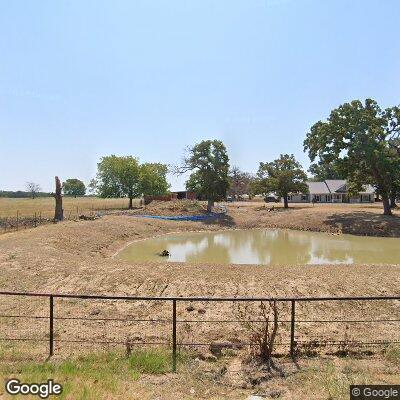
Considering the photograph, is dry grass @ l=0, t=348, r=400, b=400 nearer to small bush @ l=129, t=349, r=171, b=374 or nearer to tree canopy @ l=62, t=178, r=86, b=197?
small bush @ l=129, t=349, r=171, b=374

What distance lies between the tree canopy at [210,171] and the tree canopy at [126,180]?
12904 mm

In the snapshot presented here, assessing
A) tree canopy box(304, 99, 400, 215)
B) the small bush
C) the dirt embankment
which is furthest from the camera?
tree canopy box(304, 99, 400, 215)

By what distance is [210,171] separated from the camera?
4697cm

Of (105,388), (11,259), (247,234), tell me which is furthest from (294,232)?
(105,388)

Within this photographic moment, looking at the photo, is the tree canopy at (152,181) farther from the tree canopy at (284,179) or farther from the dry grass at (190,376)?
the dry grass at (190,376)

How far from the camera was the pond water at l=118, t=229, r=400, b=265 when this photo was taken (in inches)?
910

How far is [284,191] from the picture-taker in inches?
2158

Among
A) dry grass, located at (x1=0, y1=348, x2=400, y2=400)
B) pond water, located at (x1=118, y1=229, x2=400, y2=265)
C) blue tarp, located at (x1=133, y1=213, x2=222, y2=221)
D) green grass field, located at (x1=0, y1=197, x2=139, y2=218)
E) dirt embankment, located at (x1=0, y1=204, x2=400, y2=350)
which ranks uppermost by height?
green grass field, located at (x1=0, y1=197, x2=139, y2=218)

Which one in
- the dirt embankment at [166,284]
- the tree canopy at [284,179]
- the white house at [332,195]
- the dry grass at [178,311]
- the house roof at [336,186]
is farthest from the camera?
the house roof at [336,186]

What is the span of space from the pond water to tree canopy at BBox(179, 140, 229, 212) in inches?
415

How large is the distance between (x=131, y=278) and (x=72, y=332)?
17.5 ft

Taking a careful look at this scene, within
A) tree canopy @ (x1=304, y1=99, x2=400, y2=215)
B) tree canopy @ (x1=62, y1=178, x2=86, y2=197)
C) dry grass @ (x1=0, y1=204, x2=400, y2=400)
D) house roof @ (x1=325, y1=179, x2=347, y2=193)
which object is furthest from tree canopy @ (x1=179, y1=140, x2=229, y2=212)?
tree canopy @ (x1=62, y1=178, x2=86, y2=197)

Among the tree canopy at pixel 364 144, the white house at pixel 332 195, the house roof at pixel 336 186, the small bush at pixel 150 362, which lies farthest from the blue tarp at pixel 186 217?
the house roof at pixel 336 186

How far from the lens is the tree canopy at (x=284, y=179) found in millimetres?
54469
